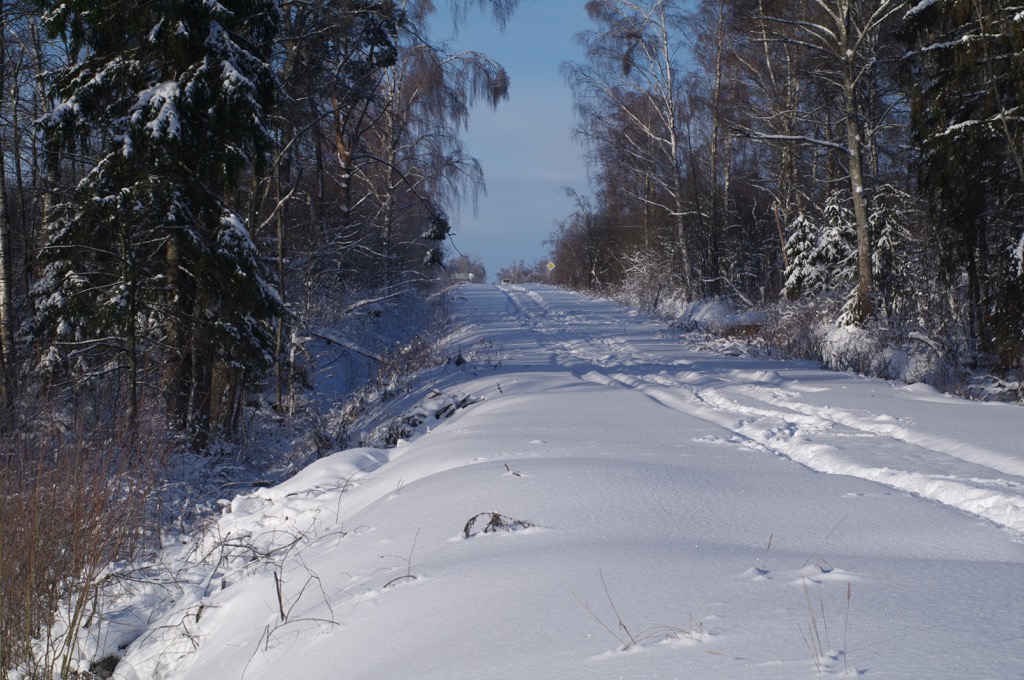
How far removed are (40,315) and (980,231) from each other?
Result: 12057 mm

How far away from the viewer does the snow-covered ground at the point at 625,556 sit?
1.98 meters

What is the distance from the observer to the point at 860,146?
12023 millimetres

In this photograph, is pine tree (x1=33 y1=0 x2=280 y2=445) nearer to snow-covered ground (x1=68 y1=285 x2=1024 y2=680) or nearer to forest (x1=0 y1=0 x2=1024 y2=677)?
forest (x1=0 y1=0 x2=1024 y2=677)

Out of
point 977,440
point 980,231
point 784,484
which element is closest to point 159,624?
point 784,484

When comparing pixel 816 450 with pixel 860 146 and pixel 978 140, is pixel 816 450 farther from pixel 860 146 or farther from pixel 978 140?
pixel 860 146

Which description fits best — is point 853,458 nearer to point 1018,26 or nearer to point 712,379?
point 712,379

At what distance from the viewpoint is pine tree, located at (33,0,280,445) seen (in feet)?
25.9

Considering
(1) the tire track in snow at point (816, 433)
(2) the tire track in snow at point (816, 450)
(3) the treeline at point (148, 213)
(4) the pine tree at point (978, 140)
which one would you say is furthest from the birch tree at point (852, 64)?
(3) the treeline at point (148, 213)

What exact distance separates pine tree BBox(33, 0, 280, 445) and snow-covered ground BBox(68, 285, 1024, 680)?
3.36 metres

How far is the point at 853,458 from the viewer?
455 cm

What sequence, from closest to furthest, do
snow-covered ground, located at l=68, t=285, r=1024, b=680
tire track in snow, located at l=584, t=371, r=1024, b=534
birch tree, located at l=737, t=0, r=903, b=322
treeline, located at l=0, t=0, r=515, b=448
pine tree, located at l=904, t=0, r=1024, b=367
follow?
snow-covered ground, located at l=68, t=285, r=1024, b=680
tire track in snow, located at l=584, t=371, r=1024, b=534
treeline, located at l=0, t=0, r=515, b=448
pine tree, located at l=904, t=0, r=1024, b=367
birch tree, located at l=737, t=0, r=903, b=322

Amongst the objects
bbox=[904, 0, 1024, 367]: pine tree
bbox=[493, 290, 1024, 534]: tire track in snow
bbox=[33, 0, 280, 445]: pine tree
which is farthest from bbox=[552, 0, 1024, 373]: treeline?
bbox=[33, 0, 280, 445]: pine tree

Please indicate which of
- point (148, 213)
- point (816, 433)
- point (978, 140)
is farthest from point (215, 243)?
point (978, 140)

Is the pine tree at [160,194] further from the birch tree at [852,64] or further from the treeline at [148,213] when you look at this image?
the birch tree at [852,64]
